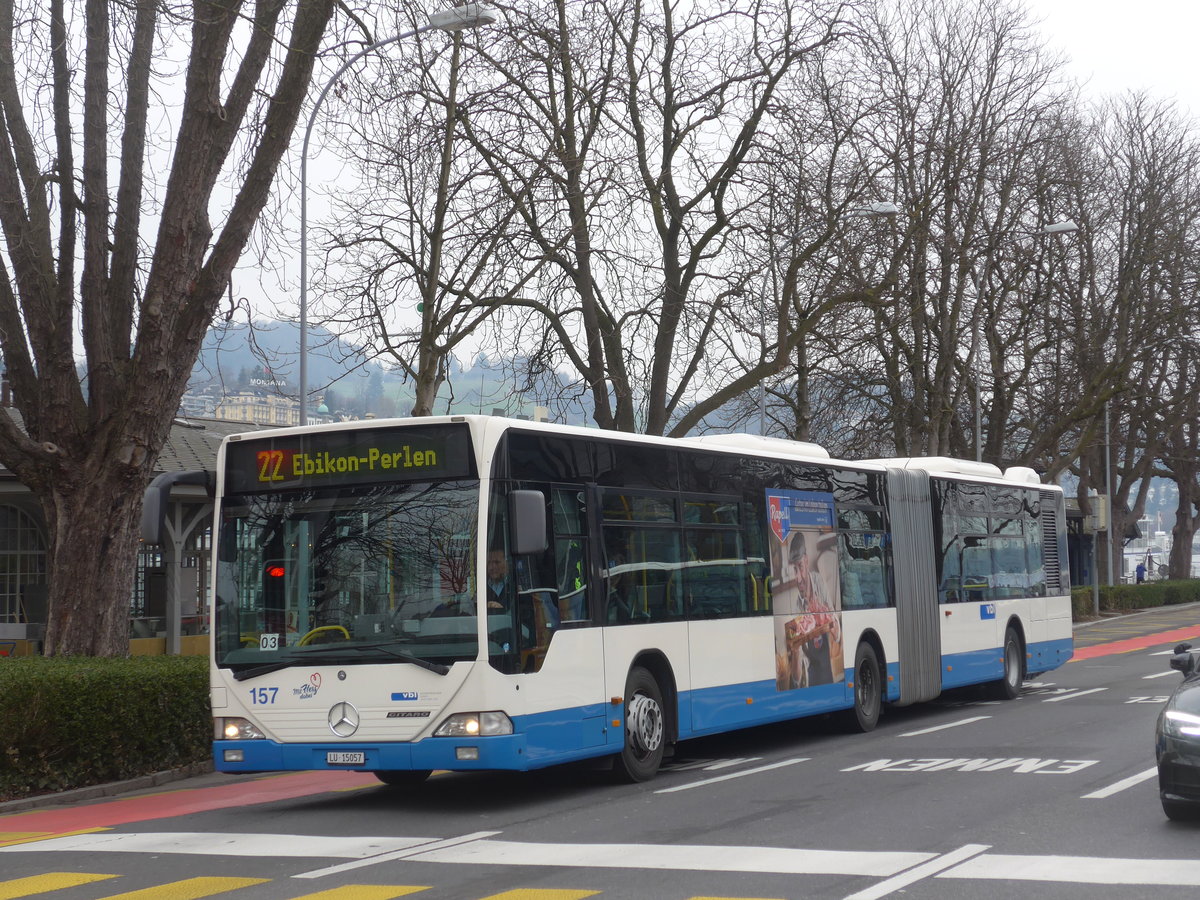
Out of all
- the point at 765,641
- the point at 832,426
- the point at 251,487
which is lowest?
the point at 765,641

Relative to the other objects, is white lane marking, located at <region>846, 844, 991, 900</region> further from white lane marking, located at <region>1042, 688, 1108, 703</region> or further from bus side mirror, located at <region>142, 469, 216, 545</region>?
white lane marking, located at <region>1042, 688, 1108, 703</region>

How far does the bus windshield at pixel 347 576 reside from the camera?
10.8m

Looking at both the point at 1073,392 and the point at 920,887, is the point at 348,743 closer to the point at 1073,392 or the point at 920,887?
the point at 920,887

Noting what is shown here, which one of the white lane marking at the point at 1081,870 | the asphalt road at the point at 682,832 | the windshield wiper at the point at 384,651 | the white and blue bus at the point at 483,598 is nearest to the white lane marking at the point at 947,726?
the asphalt road at the point at 682,832

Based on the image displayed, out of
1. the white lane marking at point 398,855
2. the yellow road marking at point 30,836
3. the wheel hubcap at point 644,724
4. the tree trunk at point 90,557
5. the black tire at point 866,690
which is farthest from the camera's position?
the black tire at point 866,690

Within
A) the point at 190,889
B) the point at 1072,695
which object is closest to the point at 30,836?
the point at 190,889

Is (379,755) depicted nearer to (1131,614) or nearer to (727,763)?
(727,763)

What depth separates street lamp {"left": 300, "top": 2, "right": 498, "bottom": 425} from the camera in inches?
580

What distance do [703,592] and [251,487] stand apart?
4.40 meters

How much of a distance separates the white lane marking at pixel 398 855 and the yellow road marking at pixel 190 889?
1.11 feet

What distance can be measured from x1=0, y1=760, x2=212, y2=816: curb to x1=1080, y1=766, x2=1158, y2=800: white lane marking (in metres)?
8.35

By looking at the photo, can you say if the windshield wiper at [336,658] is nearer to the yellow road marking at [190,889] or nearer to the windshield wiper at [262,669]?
the windshield wiper at [262,669]

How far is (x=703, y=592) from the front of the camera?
541 inches

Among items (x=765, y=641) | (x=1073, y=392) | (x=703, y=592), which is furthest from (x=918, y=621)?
(x=1073, y=392)
